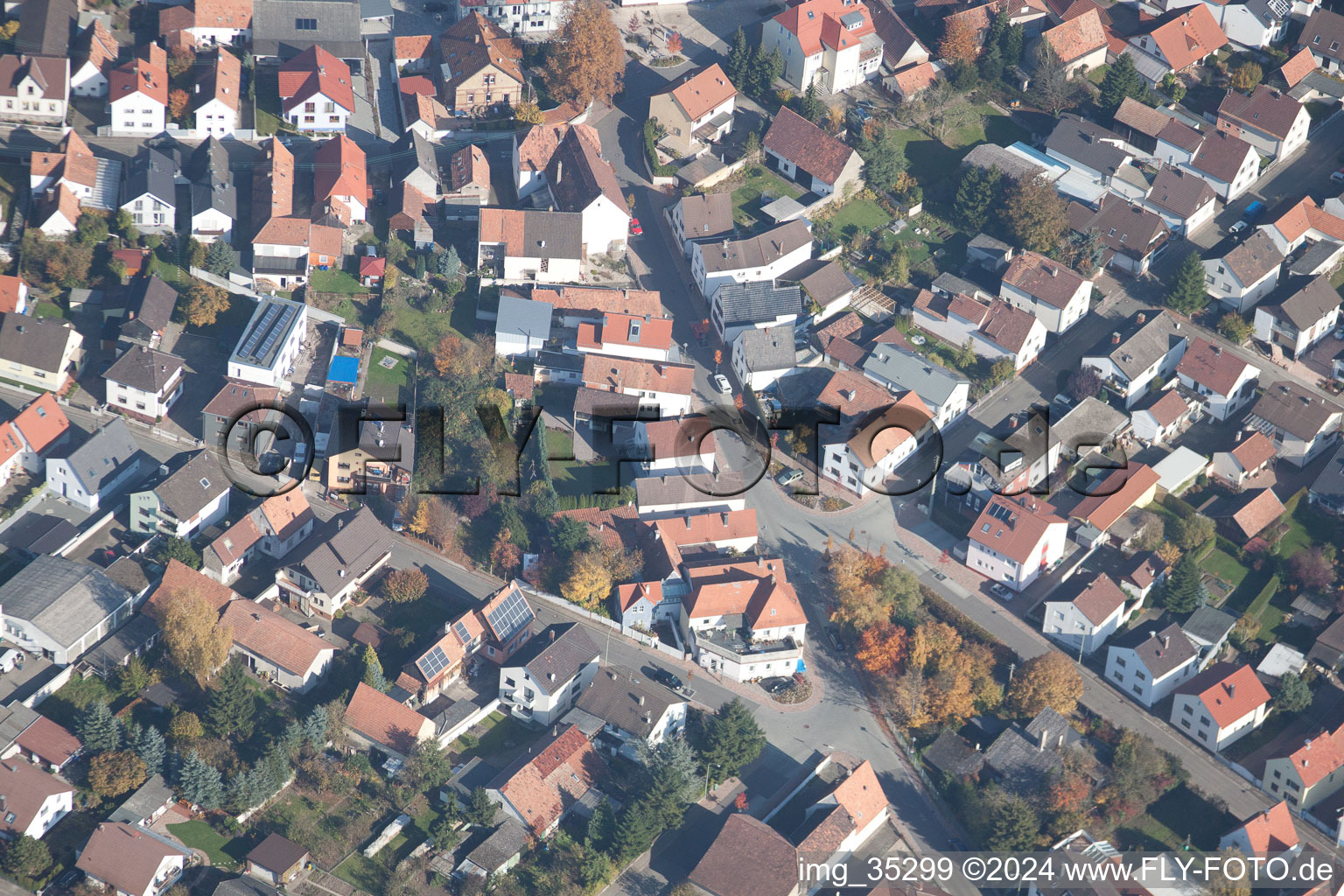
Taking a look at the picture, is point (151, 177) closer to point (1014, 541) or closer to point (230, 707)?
point (230, 707)

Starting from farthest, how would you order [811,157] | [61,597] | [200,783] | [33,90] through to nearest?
[811,157]
[33,90]
[61,597]
[200,783]

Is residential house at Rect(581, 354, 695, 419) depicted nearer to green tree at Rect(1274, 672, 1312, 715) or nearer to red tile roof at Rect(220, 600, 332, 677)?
red tile roof at Rect(220, 600, 332, 677)

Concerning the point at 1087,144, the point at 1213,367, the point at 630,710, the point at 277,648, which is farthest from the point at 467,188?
the point at 1213,367

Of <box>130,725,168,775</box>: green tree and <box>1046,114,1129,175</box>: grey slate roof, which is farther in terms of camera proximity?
<box>1046,114,1129,175</box>: grey slate roof

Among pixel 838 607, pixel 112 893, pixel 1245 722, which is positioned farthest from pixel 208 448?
pixel 1245 722

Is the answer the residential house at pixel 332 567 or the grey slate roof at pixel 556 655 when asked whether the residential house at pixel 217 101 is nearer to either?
the residential house at pixel 332 567

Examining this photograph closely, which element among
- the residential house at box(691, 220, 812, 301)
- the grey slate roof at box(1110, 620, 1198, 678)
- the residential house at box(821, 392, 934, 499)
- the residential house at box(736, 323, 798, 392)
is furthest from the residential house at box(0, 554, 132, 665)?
the grey slate roof at box(1110, 620, 1198, 678)

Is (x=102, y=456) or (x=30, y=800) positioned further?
(x=102, y=456)
